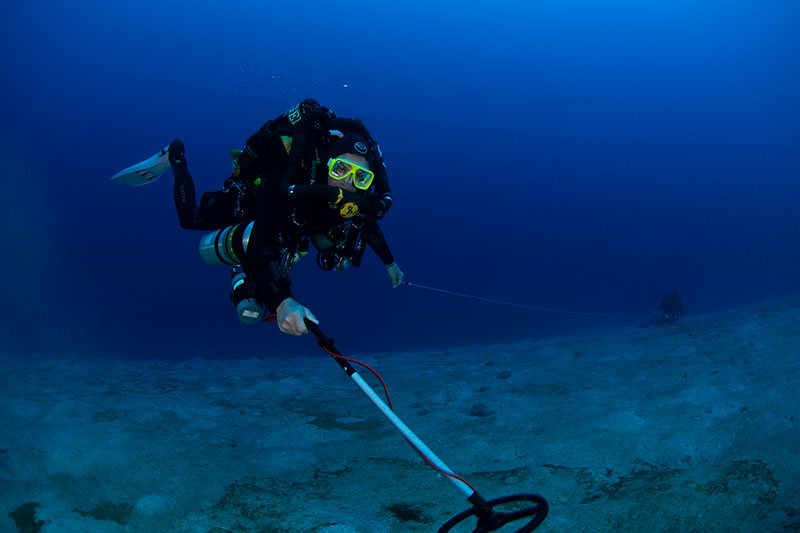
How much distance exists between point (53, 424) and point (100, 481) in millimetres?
1437

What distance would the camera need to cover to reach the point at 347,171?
3.60 metres

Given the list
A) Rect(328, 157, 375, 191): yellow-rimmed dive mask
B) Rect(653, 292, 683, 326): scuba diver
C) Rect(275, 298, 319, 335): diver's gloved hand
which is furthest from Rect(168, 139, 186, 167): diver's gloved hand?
Rect(653, 292, 683, 326): scuba diver

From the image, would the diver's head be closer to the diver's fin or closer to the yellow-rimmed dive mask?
the yellow-rimmed dive mask

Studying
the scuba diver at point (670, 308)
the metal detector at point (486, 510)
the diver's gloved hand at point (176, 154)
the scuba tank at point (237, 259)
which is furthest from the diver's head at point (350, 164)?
the scuba diver at point (670, 308)

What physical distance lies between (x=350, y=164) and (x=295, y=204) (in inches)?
25.2

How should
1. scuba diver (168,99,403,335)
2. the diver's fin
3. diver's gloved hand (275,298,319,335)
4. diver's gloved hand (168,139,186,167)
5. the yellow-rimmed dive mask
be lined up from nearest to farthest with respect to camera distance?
diver's gloved hand (275,298,319,335) → scuba diver (168,99,403,335) → the yellow-rimmed dive mask → diver's gloved hand (168,139,186,167) → the diver's fin

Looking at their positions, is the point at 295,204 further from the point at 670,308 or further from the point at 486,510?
the point at 670,308

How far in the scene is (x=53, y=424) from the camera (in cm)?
360

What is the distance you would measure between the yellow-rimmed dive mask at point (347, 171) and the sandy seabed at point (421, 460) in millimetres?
2544

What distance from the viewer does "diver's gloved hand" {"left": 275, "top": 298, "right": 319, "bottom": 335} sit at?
2.40 meters

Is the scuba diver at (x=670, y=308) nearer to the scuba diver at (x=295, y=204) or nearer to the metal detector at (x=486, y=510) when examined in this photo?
the scuba diver at (x=295, y=204)

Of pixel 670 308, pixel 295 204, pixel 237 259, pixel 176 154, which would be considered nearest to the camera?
pixel 295 204

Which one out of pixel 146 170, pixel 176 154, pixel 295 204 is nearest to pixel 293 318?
pixel 295 204

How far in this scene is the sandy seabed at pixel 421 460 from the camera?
2287 millimetres
